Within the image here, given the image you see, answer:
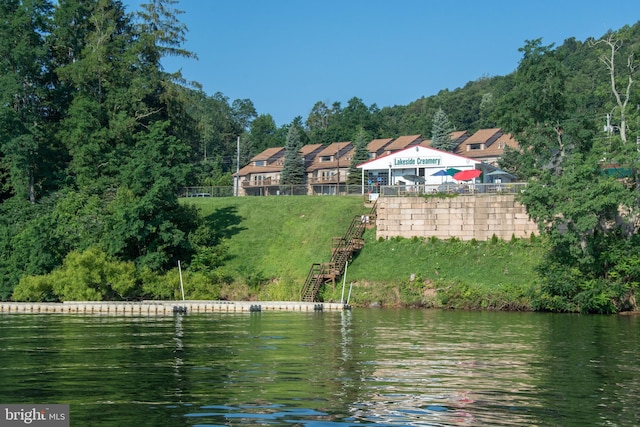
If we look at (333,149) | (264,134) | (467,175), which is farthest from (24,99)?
(264,134)

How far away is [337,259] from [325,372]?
1246 inches

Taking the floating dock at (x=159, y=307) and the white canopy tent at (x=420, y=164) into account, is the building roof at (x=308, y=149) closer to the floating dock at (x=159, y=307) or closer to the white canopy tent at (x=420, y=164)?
the white canopy tent at (x=420, y=164)

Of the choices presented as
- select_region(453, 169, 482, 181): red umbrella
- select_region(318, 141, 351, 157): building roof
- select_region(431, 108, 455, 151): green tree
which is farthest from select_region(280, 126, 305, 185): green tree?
select_region(453, 169, 482, 181): red umbrella

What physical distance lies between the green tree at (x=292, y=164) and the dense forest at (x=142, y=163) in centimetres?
3497

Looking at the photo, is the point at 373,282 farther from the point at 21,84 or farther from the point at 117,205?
the point at 21,84

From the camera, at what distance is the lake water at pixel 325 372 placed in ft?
56.1

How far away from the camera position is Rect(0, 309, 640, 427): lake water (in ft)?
56.1

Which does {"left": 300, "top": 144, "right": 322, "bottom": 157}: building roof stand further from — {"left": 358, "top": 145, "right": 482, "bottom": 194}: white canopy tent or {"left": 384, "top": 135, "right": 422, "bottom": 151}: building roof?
{"left": 358, "top": 145, "right": 482, "bottom": 194}: white canopy tent

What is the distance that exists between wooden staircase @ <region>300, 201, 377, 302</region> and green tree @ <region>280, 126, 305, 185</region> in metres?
52.0

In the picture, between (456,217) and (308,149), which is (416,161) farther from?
(308,149)

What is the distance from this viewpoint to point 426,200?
56.9 metres

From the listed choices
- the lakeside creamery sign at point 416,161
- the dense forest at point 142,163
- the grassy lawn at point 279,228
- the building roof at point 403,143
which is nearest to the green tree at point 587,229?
the dense forest at point 142,163

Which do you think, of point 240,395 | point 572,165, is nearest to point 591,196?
point 572,165

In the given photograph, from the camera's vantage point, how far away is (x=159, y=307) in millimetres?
46094
